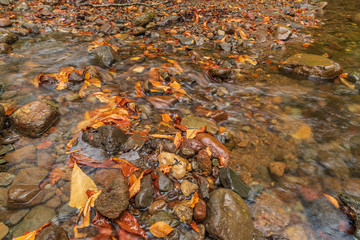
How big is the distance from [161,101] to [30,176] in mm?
2377

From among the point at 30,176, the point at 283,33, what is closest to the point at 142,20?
the point at 283,33

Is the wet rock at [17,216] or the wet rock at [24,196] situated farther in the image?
the wet rock at [24,196]

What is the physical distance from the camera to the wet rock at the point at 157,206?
226 cm

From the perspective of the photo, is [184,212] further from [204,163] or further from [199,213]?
[204,163]

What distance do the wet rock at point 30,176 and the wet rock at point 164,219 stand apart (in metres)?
1.49

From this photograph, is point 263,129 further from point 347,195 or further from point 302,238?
point 302,238

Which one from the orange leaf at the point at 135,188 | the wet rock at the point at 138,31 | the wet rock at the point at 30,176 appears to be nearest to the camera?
the orange leaf at the point at 135,188

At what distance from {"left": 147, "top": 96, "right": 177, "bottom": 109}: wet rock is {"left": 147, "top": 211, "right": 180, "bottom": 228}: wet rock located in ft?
7.04

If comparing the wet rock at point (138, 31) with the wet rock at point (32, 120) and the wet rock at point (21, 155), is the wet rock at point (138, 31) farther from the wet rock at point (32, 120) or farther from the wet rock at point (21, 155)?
the wet rock at point (21, 155)

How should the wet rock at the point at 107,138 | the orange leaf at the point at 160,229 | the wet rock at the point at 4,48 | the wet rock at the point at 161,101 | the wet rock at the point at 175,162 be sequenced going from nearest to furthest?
the orange leaf at the point at 160,229 < the wet rock at the point at 175,162 < the wet rock at the point at 107,138 < the wet rock at the point at 161,101 < the wet rock at the point at 4,48

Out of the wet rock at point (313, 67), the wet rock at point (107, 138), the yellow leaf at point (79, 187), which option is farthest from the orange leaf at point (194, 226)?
the wet rock at point (313, 67)

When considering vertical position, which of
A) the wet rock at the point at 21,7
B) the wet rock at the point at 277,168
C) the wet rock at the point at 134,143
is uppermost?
the wet rock at the point at 21,7

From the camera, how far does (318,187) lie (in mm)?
2811

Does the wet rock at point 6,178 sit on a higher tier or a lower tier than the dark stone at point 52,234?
lower
